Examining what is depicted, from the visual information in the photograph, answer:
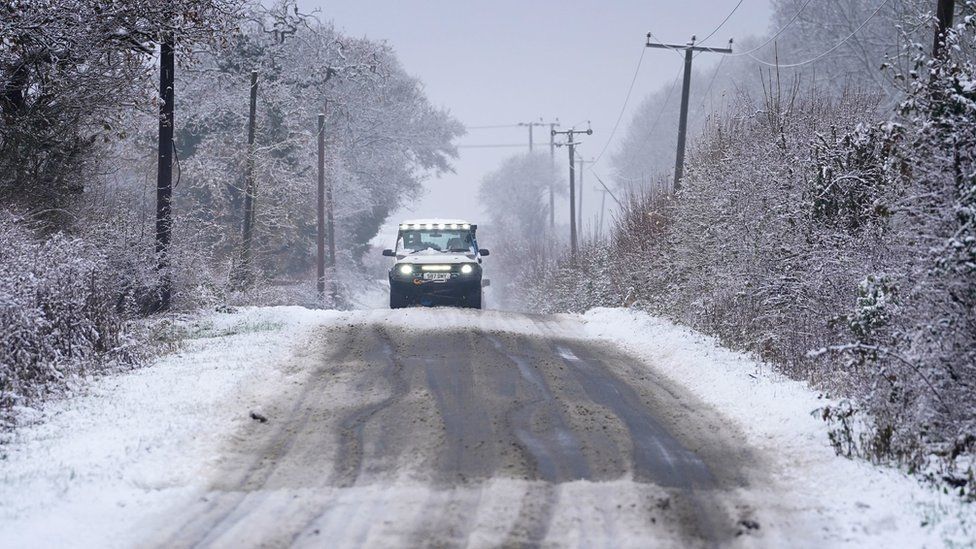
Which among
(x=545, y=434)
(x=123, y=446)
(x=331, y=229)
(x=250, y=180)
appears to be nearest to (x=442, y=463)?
(x=545, y=434)

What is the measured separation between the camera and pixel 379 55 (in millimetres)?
47906

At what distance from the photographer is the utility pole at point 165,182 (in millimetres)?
16250

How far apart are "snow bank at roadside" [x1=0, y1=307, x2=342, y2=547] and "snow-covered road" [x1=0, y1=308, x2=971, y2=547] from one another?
2 cm

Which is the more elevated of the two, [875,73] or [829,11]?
[829,11]

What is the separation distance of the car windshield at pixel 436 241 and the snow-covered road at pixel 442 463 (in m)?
8.50

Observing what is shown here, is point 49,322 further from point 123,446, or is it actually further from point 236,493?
point 236,493

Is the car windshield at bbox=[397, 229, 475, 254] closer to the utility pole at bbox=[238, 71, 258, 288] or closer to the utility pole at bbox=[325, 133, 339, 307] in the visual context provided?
the utility pole at bbox=[238, 71, 258, 288]

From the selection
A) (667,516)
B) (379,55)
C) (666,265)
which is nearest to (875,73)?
(379,55)

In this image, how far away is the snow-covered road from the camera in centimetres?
556

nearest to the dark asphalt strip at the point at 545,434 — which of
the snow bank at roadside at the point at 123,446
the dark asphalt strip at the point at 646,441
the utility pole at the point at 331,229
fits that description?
the dark asphalt strip at the point at 646,441

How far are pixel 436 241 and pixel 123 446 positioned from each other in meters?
13.1

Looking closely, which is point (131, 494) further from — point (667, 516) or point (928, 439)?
point (928, 439)

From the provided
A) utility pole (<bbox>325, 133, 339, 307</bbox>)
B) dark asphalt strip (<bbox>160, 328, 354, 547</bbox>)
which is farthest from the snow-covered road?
utility pole (<bbox>325, 133, 339, 307</bbox>)

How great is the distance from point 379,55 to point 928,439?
144 feet
